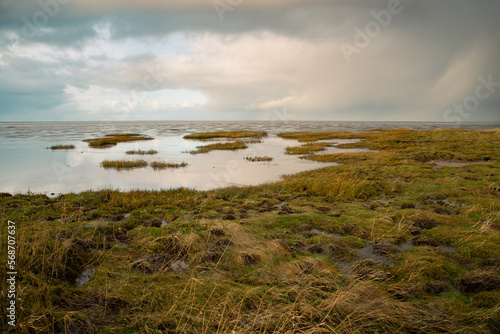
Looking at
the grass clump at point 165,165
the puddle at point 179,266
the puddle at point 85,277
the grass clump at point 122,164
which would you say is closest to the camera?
the puddle at point 85,277

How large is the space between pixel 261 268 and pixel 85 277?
4.34 meters

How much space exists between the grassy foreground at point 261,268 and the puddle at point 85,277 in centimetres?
5

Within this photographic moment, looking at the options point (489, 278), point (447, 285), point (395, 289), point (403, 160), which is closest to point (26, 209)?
point (395, 289)

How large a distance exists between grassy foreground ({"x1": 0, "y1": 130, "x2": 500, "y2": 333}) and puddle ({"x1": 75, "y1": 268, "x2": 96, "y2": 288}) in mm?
52

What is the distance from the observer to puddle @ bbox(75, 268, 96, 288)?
5927mm

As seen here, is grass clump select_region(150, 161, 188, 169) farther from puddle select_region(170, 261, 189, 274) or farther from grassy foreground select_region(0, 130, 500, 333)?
puddle select_region(170, 261, 189, 274)

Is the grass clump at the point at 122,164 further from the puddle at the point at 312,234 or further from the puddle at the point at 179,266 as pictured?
the puddle at the point at 312,234

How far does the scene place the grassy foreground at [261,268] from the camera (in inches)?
170

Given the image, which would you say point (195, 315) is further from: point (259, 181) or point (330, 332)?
point (259, 181)

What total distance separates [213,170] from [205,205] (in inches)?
483

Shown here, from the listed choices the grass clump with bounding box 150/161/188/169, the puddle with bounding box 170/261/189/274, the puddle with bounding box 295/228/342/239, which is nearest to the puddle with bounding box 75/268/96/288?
the puddle with bounding box 170/261/189/274

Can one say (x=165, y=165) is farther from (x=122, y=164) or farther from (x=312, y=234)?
(x=312, y=234)

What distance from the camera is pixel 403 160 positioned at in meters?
26.2

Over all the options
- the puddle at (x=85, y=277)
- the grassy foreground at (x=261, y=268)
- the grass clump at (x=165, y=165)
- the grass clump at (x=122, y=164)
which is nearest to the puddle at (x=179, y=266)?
the grassy foreground at (x=261, y=268)
